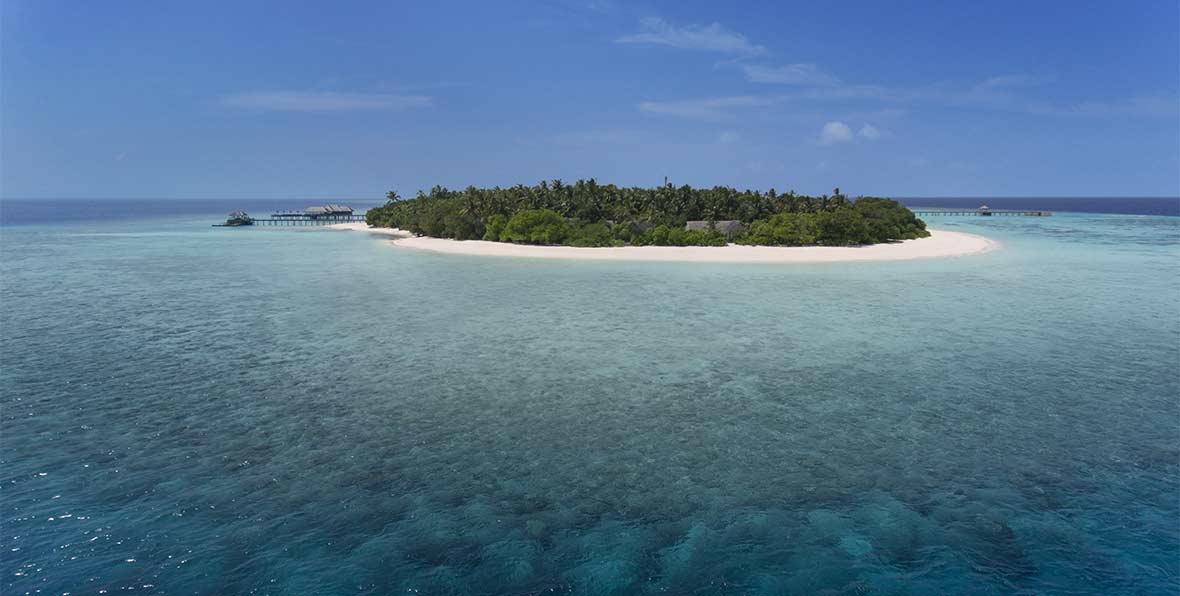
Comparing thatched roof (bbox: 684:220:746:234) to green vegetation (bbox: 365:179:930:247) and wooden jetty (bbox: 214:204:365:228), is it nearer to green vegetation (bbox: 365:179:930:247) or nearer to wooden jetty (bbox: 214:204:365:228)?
green vegetation (bbox: 365:179:930:247)

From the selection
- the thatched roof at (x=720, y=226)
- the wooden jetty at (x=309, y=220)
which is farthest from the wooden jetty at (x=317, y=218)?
the thatched roof at (x=720, y=226)

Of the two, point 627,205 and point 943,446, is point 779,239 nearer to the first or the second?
point 627,205

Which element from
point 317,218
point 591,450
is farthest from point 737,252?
point 317,218

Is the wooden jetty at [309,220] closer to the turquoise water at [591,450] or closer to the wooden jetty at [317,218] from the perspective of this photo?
the wooden jetty at [317,218]

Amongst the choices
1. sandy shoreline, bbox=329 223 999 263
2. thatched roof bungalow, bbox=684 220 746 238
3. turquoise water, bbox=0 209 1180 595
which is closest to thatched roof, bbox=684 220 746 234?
thatched roof bungalow, bbox=684 220 746 238

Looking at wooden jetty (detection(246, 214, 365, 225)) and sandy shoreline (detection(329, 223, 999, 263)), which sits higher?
wooden jetty (detection(246, 214, 365, 225))

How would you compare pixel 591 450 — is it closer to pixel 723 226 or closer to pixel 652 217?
pixel 652 217

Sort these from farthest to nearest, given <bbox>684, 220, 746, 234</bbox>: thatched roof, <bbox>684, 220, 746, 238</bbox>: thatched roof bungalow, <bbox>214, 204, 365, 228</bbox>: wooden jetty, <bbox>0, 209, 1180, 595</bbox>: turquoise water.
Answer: <bbox>214, 204, 365, 228</bbox>: wooden jetty < <bbox>684, 220, 746, 234</bbox>: thatched roof < <bbox>684, 220, 746, 238</bbox>: thatched roof bungalow < <bbox>0, 209, 1180, 595</bbox>: turquoise water

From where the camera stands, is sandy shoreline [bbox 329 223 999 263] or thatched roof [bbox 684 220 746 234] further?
thatched roof [bbox 684 220 746 234]
